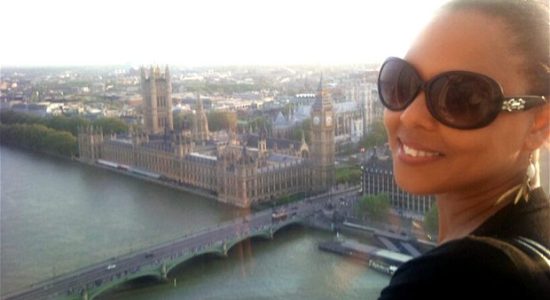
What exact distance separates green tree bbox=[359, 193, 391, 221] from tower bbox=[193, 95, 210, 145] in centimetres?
346

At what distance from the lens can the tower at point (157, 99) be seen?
915 centimetres

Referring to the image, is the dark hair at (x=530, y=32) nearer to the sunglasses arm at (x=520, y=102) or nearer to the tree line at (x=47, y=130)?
the sunglasses arm at (x=520, y=102)

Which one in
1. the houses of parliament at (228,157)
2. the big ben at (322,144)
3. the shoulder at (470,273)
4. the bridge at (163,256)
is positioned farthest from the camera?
the big ben at (322,144)

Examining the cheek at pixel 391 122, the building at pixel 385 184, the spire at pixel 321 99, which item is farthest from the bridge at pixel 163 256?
the cheek at pixel 391 122

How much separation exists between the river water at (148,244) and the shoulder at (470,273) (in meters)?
3.04

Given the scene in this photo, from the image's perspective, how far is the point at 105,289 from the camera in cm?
380

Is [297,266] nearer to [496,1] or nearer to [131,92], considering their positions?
[496,1]

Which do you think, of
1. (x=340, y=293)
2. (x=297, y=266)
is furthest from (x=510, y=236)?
(x=297, y=266)

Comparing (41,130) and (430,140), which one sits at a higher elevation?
(430,140)

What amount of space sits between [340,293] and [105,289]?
1401 millimetres

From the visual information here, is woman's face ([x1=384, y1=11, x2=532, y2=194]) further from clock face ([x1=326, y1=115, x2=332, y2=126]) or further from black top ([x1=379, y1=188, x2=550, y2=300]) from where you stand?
clock face ([x1=326, y1=115, x2=332, y2=126])

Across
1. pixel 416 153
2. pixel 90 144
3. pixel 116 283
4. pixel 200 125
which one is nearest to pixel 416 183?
pixel 416 153

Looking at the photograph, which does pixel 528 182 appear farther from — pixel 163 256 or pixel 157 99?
pixel 157 99

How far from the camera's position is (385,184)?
4.90 meters
